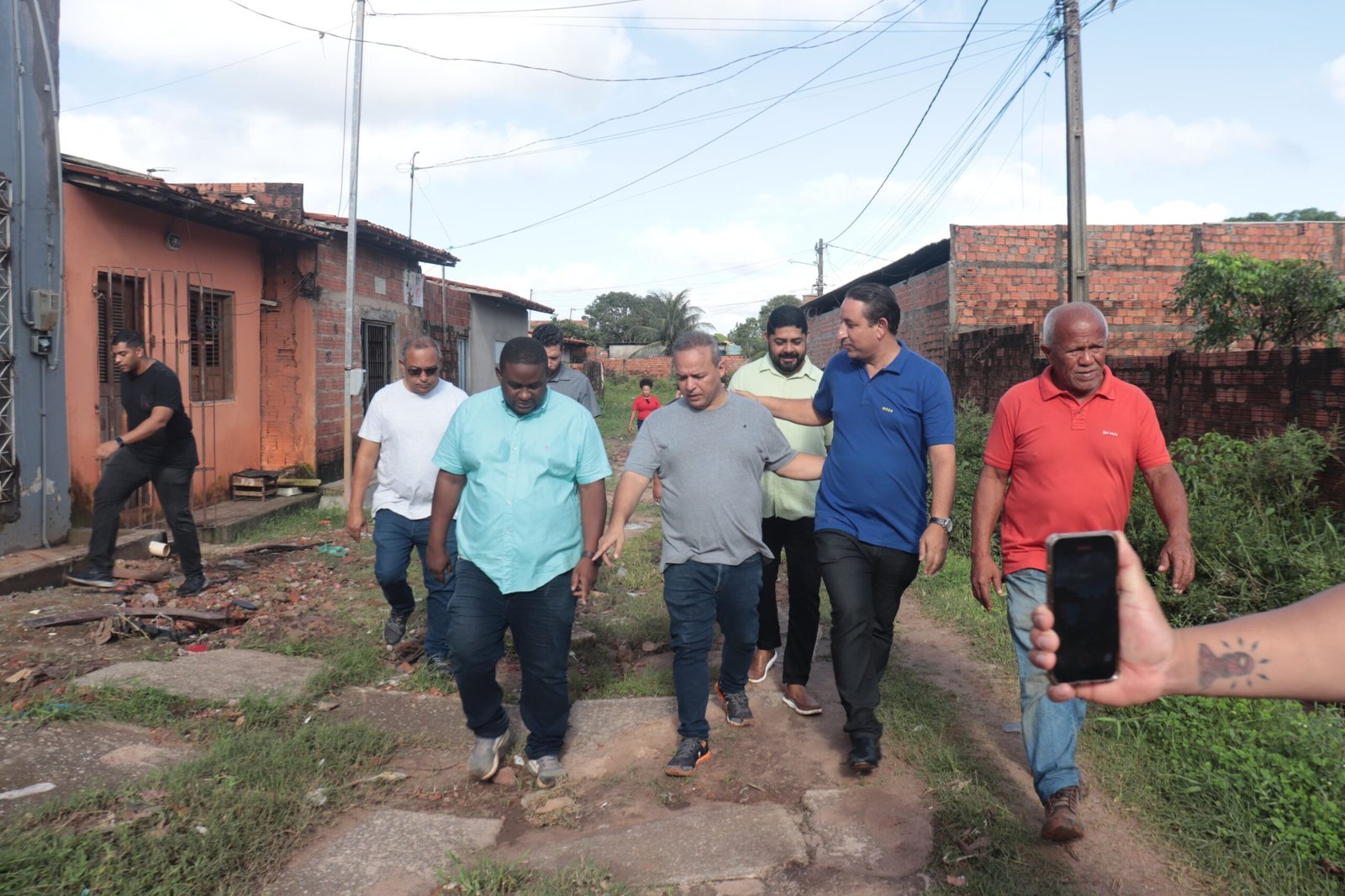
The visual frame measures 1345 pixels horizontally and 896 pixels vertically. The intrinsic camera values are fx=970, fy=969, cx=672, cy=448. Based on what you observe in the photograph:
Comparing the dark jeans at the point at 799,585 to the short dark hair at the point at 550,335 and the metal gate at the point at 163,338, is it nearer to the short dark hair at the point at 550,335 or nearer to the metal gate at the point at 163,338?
the short dark hair at the point at 550,335

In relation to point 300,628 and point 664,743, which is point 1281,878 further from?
point 300,628

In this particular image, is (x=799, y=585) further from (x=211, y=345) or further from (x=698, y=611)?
(x=211, y=345)

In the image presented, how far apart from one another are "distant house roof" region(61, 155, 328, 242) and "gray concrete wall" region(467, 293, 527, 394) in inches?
316

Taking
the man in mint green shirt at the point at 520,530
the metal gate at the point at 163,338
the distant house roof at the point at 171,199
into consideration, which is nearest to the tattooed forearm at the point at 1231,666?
the man in mint green shirt at the point at 520,530

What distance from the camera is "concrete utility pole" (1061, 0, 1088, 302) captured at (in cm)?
980

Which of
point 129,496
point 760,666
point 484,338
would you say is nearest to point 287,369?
point 129,496

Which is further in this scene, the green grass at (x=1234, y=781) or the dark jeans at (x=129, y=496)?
the dark jeans at (x=129, y=496)

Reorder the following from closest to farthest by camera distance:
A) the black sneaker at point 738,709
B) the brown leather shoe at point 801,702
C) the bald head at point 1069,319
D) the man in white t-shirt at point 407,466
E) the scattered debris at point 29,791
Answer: the bald head at point 1069,319 → the scattered debris at point 29,791 → the black sneaker at point 738,709 → the brown leather shoe at point 801,702 → the man in white t-shirt at point 407,466

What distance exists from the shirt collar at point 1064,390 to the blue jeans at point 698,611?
136cm

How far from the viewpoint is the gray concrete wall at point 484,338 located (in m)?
19.0

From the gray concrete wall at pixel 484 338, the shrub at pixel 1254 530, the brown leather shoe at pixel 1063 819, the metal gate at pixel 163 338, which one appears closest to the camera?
the brown leather shoe at pixel 1063 819

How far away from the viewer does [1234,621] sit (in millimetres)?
1513

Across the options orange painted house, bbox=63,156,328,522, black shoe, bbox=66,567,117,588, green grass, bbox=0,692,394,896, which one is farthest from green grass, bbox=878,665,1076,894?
orange painted house, bbox=63,156,328,522

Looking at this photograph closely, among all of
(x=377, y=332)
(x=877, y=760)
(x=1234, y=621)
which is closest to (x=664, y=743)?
(x=877, y=760)
